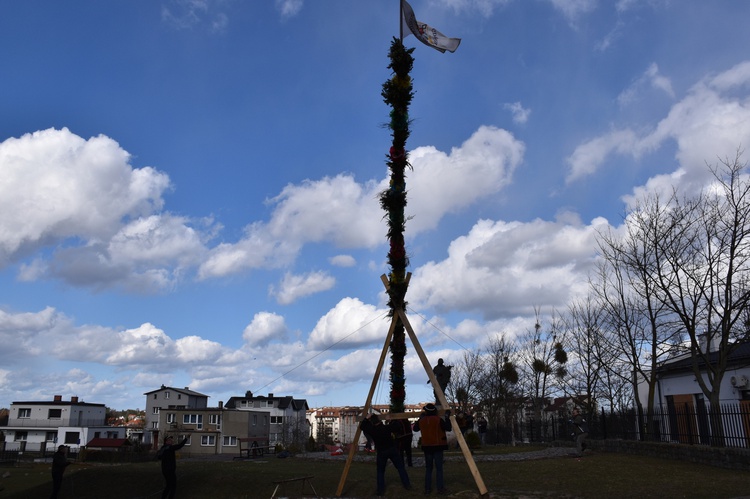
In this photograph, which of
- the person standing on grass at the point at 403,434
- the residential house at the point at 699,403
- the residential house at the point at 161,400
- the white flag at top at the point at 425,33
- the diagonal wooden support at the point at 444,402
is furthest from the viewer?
the residential house at the point at 161,400

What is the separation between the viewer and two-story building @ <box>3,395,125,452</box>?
78562 mm

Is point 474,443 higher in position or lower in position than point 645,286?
lower

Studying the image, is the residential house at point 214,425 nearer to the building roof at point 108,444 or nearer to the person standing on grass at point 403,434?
the building roof at point 108,444

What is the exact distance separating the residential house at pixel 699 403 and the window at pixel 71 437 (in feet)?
229

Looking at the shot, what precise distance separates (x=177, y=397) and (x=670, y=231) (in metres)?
89.3

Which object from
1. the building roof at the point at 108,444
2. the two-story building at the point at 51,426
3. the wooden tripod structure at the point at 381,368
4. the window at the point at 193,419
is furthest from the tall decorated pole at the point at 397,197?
the two-story building at the point at 51,426

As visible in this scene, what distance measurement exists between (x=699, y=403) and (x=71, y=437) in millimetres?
76698

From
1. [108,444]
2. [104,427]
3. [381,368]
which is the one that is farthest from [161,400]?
[381,368]

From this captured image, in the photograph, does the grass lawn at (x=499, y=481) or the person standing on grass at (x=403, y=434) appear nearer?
the grass lawn at (x=499, y=481)

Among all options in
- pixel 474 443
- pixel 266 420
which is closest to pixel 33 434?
pixel 266 420

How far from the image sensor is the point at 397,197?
1468 centimetres

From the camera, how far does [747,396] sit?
27562 mm

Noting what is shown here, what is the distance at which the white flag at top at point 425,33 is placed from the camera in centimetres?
1577

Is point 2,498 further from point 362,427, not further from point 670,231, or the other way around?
point 670,231
